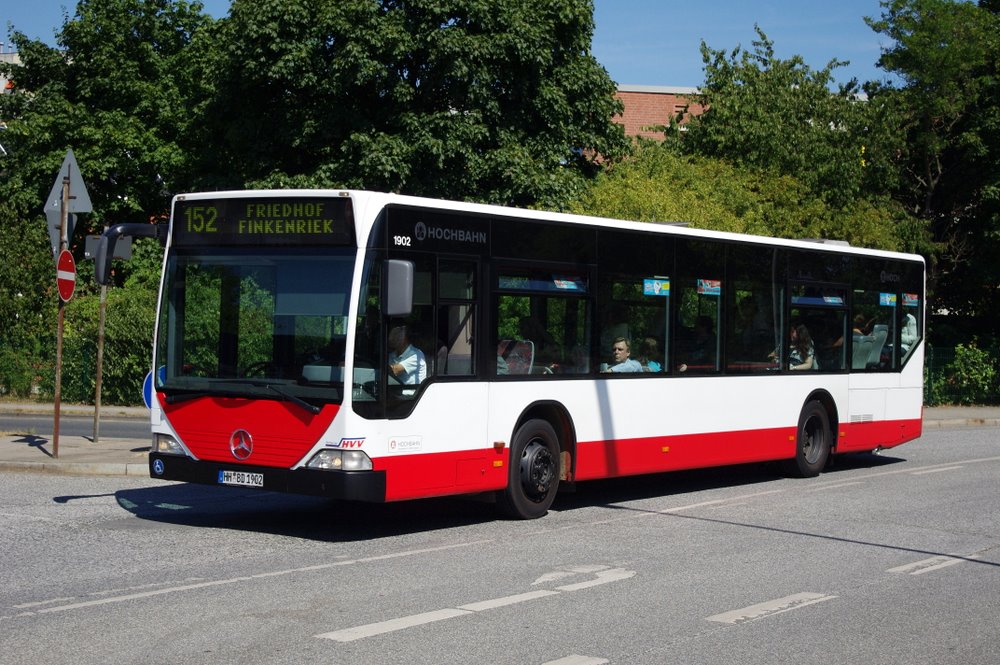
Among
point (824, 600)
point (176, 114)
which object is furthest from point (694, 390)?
point (176, 114)

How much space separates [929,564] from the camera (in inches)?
399

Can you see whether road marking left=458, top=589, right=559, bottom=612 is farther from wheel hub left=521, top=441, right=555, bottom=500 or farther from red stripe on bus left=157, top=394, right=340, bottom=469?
wheel hub left=521, top=441, right=555, bottom=500

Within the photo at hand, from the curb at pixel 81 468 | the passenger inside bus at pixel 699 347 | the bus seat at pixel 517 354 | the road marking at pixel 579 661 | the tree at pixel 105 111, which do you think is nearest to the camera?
the road marking at pixel 579 661

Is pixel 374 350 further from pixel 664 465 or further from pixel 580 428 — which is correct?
pixel 664 465

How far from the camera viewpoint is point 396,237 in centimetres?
1065

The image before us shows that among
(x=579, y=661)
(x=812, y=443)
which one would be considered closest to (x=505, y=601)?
(x=579, y=661)

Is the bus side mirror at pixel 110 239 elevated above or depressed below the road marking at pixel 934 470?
above

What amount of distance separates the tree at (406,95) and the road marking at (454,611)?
74.9 ft

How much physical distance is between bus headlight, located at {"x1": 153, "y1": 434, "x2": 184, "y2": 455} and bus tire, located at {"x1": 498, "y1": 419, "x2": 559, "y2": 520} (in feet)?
9.47

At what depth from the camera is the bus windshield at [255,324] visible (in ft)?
34.2

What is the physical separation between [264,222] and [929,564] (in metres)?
5.93

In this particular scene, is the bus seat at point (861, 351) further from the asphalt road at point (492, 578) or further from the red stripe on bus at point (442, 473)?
the red stripe on bus at point (442, 473)

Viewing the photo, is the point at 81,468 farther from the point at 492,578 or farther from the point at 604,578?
the point at 604,578

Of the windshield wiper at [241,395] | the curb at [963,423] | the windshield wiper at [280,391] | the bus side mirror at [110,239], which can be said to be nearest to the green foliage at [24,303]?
the bus side mirror at [110,239]
